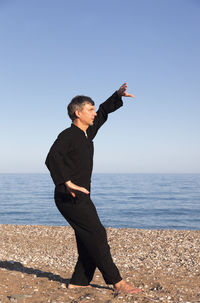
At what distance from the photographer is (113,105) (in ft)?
15.4

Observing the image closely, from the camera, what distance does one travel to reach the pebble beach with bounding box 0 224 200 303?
13.9ft

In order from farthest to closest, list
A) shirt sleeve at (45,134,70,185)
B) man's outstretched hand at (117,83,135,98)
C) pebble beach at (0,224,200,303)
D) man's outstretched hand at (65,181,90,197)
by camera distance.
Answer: man's outstretched hand at (117,83,135,98)
pebble beach at (0,224,200,303)
shirt sleeve at (45,134,70,185)
man's outstretched hand at (65,181,90,197)

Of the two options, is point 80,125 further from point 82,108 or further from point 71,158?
point 71,158

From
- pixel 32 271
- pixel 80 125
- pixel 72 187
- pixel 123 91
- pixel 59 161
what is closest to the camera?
pixel 72 187

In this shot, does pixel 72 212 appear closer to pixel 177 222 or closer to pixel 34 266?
pixel 34 266

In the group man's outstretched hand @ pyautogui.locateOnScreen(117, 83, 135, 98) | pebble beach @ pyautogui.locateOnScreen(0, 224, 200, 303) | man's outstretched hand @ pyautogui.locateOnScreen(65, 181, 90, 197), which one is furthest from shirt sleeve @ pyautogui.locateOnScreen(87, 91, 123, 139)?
pebble beach @ pyautogui.locateOnScreen(0, 224, 200, 303)

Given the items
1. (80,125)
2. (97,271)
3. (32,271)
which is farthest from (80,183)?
(97,271)

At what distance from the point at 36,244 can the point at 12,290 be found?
5.17 metres

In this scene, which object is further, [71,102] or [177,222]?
[177,222]

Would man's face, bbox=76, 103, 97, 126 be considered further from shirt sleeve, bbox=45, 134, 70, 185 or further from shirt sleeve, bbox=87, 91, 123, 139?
shirt sleeve, bbox=87, 91, 123, 139

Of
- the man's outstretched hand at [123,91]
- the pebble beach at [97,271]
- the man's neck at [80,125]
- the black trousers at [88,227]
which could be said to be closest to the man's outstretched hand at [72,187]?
the black trousers at [88,227]

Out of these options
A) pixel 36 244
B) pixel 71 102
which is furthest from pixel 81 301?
pixel 36 244

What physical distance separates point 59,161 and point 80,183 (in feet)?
1.29

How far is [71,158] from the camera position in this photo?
4047 mm
